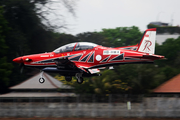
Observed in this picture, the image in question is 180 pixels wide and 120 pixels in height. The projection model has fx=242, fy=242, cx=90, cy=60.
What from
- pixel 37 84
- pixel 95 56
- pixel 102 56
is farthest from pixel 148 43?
pixel 37 84

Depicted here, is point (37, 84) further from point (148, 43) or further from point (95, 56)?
point (148, 43)

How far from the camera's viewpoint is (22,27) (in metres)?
41.9

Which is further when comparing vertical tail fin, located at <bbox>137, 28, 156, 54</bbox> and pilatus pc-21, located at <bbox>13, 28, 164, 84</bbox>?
vertical tail fin, located at <bbox>137, 28, 156, 54</bbox>

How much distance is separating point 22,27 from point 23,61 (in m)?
23.9

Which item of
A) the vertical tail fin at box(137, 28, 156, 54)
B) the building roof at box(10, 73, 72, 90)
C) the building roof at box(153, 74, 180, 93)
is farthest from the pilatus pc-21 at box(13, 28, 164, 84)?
the building roof at box(153, 74, 180, 93)

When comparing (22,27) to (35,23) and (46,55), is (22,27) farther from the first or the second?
(46,55)

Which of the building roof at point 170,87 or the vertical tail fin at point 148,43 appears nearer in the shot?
the vertical tail fin at point 148,43

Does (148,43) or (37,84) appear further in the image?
(37,84)

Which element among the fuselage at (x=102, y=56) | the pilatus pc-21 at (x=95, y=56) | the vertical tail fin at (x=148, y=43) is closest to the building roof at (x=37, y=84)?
the pilatus pc-21 at (x=95, y=56)

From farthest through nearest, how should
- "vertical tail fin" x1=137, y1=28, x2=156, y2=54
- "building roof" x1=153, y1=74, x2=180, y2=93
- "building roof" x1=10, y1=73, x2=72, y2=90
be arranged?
1. "building roof" x1=153, y1=74, x2=180, y2=93
2. "building roof" x1=10, y1=73, x2=72, y2=90
3. "vertical tail fin" x1=137, y1=28, x2=156, y2=54

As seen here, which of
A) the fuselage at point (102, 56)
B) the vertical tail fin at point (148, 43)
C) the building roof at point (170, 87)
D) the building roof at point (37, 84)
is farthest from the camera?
the building roof at point (170, 87)

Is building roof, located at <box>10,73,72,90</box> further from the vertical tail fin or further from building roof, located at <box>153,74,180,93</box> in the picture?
the vertical tail fin

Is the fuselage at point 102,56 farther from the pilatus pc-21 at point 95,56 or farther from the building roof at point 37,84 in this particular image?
the building roof at point 37,84

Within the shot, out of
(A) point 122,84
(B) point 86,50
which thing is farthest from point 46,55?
(A) point 122,84
